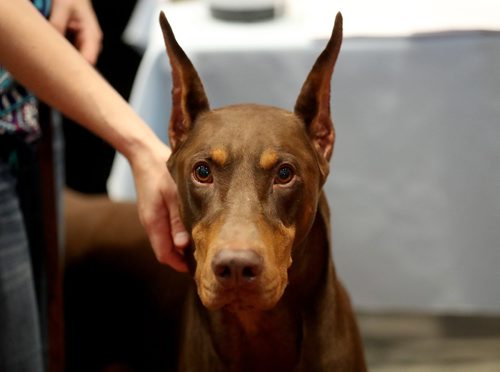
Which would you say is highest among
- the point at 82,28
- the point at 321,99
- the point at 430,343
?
the point at 82,28

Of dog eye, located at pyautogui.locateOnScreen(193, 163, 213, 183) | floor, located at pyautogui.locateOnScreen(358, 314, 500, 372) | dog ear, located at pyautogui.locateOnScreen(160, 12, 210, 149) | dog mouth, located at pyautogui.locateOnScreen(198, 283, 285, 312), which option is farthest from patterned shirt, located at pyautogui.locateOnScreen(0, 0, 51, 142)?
floor, located at pyautogui.locateOnScreen(358, 314, 500, 372)

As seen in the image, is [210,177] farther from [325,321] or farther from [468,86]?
[468,86]

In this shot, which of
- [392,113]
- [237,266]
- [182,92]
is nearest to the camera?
[237,266]

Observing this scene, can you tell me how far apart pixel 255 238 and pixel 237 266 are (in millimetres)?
49

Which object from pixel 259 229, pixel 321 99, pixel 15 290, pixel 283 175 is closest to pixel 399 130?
pixel 321 99

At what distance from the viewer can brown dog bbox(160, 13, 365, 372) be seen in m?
1.13

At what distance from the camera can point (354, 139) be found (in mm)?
1770

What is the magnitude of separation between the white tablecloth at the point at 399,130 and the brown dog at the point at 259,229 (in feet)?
1.34

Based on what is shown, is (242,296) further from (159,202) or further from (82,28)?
(82,28)

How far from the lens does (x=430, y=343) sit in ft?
8.31

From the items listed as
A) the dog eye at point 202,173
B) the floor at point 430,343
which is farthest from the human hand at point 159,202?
the floor at point 430,343

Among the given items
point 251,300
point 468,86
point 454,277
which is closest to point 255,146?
point 251,300

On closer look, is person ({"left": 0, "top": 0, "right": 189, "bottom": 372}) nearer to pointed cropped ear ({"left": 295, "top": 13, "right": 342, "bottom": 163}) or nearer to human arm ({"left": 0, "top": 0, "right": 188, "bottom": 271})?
human arm ({"left": 0, "top": 0, "right": 188, "bottom": 271})

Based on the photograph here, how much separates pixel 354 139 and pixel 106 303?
722 mm
